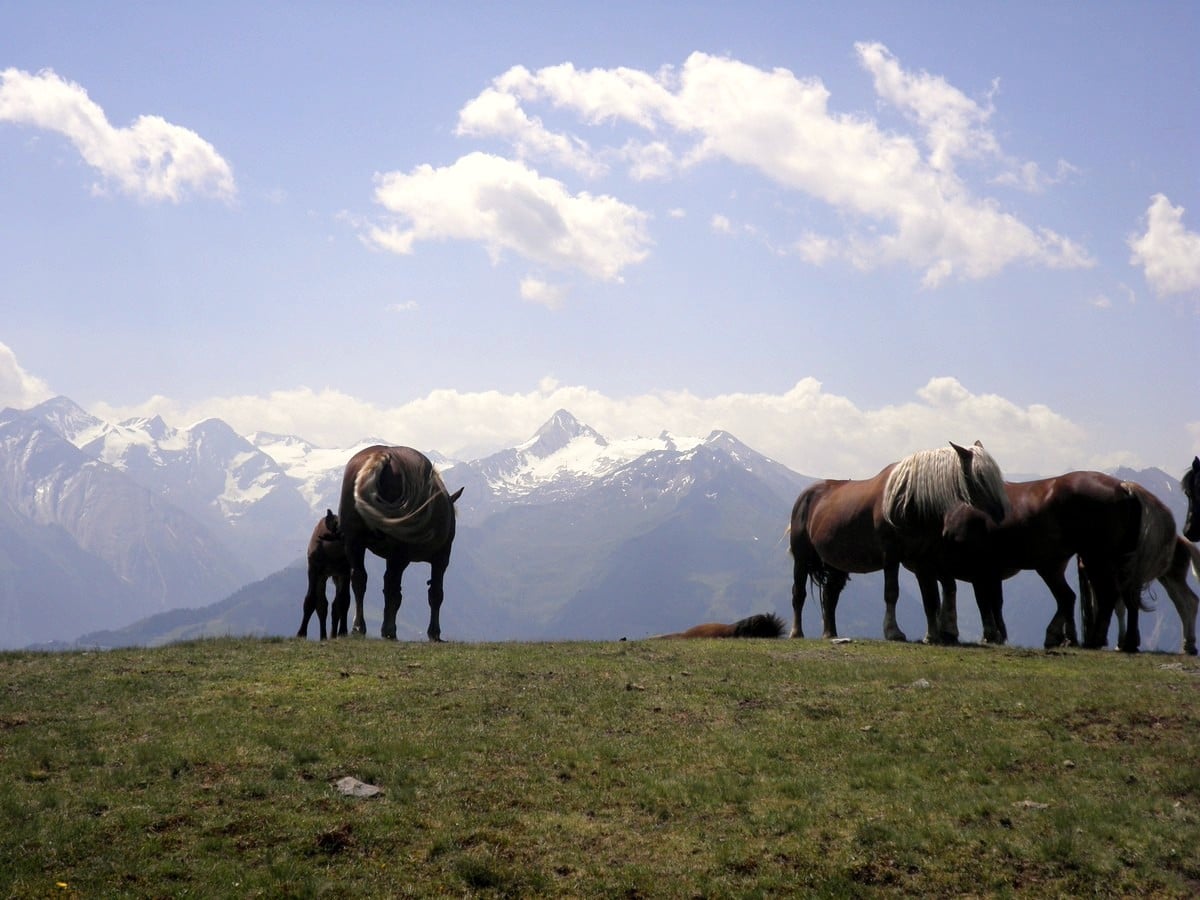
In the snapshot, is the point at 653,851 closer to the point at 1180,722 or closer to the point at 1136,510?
the point at 1180,722

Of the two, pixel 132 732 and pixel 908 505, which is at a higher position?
pixel 908 505

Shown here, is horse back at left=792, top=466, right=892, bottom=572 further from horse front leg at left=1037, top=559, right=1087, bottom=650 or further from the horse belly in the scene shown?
horse front leg at left=1037, top=559, right=1087, bottom=650

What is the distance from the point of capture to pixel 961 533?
20609 mm

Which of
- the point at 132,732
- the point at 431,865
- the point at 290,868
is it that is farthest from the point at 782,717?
the point at 132,732

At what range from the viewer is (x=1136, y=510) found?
66.0 ft

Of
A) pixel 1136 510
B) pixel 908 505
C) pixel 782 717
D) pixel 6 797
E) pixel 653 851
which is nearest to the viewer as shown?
pixel 653 851

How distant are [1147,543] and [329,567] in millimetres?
17862

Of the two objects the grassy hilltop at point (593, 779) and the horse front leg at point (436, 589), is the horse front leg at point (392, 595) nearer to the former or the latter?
the horse front leg at point (436, 589)

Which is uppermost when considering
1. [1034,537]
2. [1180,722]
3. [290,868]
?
[1034,537]

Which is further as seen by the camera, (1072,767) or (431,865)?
(1072,767)

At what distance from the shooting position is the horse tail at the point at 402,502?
73.0ft

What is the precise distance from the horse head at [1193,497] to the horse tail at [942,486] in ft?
12.1

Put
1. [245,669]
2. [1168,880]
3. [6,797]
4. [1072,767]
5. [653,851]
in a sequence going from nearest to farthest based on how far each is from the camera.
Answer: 1. [1168,880]
2. [653,851]
3. [6,797]
4. [1072,767]
5. [245,669]

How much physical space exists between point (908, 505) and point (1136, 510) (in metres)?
4.07
